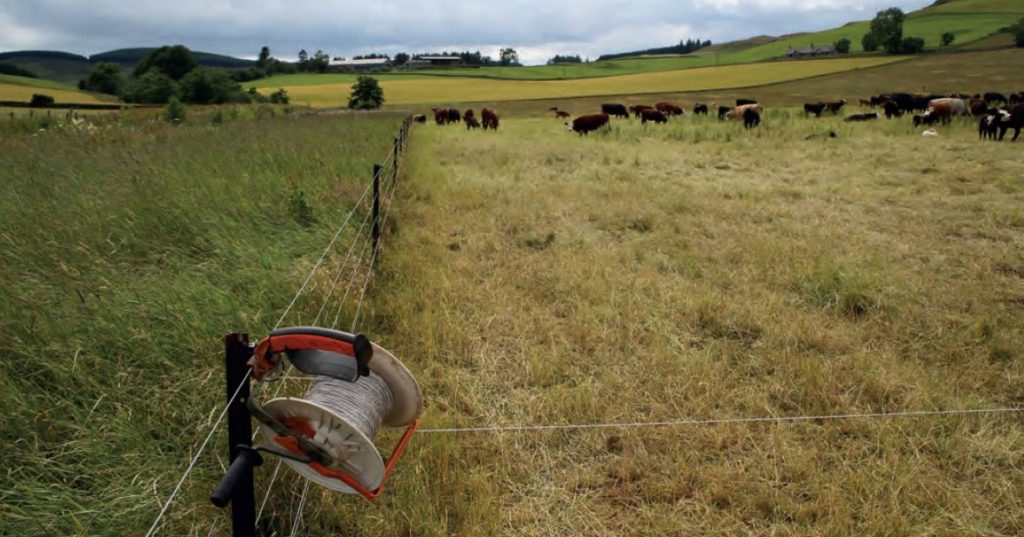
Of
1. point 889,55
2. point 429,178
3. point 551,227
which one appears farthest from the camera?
point 889,55

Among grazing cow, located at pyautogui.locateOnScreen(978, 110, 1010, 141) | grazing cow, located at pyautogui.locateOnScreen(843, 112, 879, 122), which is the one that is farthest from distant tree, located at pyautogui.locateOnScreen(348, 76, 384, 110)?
grazing cow, located at pyautogui.locateOnScreen(978, 110, 1010, 141)

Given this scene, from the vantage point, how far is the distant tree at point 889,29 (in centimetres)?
7281

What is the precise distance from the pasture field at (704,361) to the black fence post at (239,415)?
712 mm

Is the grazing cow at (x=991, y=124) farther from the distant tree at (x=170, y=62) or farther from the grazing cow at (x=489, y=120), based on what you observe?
the distant tree at (x=170, y=62)

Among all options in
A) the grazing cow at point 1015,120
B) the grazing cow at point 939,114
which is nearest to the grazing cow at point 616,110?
the grazing cow at point 939,114

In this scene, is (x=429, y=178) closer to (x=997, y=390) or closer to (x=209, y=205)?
(x=209, y=205)

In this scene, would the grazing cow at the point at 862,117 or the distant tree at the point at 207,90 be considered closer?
the grazing cow at the point at 862,117

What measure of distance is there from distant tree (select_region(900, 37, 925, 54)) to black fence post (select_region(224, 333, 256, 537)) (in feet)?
286

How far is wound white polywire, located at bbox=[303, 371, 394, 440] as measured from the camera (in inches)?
72.4

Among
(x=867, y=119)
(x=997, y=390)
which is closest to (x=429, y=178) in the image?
(x=997, y=390)

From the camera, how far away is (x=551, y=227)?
786 cm

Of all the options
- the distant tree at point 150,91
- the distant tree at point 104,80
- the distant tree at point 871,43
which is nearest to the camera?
the distant tree at point 150,91

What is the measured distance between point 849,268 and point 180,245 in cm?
596

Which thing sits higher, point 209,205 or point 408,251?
point 209,205
